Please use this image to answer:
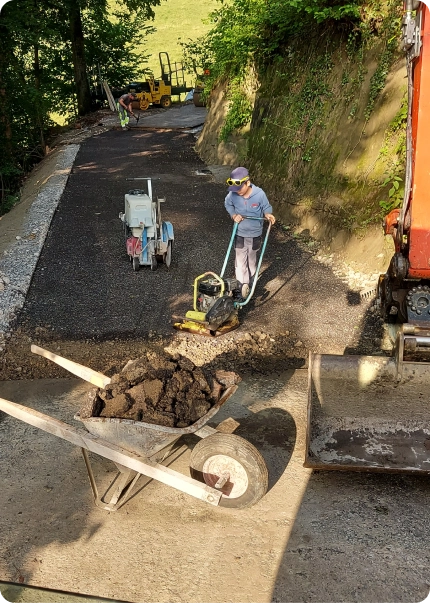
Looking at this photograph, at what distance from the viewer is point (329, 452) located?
490 centimetres

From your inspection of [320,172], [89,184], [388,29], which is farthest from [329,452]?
[89,184]

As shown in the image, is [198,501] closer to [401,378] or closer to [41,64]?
[401,378]

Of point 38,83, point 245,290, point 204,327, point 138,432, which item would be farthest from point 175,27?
point 138,432

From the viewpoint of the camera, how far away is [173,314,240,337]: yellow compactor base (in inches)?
291

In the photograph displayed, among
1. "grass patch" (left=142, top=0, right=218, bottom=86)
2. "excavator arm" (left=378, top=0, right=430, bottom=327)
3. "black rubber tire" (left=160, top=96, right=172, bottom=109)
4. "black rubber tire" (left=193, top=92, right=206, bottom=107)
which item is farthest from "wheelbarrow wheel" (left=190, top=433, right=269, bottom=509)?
"grass patch" (left=142, top=0, right=218, bottom=86)

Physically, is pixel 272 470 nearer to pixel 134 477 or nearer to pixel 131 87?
pixel 134 477

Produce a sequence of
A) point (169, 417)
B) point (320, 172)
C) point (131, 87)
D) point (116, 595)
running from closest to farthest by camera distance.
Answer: point (116, 595), point (169, 417), point (320, 172), point (131, 87)

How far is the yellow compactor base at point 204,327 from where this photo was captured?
7.39m

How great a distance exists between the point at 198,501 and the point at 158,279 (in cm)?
509

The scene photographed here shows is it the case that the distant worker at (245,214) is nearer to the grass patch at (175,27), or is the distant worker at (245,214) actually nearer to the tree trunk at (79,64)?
the tree trunk at (79,64)

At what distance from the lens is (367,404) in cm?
521

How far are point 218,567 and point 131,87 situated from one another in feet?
97.2

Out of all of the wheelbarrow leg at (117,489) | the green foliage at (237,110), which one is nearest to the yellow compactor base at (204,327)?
the wheelbarrow leg at (117,489)

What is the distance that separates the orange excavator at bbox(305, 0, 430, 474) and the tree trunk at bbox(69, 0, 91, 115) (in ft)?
81.5
